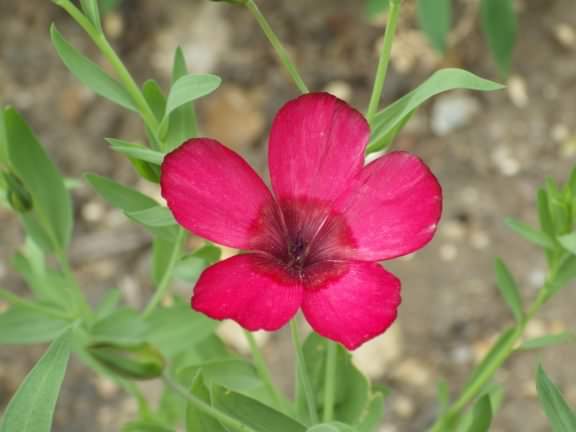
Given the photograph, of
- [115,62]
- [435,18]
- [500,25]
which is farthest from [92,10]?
[500,25]

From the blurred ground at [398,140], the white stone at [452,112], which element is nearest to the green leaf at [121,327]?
the blurred ground at [398,140]

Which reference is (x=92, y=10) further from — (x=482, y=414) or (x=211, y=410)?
(x=482, y=414)

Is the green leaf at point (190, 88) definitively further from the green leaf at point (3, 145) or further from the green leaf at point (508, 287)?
the green leaf at point (508, 287)

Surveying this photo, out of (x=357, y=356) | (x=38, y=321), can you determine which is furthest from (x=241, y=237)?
(x=357, y=356)

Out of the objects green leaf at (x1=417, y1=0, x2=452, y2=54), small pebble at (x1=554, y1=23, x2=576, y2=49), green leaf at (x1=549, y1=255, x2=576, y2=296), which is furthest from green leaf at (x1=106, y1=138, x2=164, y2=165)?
small pebble at (x1=554, y1=23, x2=576, y2=49)

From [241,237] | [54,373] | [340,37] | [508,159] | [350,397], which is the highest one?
[241,237]

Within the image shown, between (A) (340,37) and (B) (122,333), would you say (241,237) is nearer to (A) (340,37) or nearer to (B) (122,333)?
(B) (122,333)

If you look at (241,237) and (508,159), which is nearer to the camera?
(241,237)

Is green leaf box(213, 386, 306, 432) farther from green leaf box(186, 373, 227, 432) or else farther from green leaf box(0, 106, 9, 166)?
green leaf box(0, 106, 9, 166)
